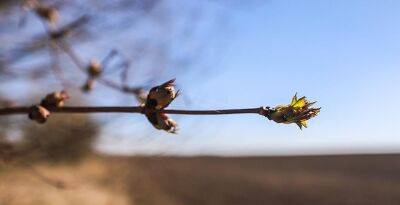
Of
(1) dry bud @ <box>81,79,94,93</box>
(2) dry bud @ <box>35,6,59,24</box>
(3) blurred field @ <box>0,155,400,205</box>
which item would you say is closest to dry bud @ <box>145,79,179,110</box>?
(1) dry bud @ <box>81,79,94,93</box>

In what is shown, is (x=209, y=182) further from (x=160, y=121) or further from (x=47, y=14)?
(x=160, y=121)

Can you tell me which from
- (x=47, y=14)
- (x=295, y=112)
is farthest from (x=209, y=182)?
(x=295, y=112)

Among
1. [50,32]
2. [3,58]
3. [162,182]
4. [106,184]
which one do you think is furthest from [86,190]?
[50,32]

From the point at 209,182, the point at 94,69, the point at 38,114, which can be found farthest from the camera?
the point at 209,182

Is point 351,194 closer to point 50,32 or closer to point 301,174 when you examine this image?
point 301,174

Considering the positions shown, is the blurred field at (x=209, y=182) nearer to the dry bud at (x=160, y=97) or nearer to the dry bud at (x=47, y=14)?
the dry bud at (x=47, y=14)

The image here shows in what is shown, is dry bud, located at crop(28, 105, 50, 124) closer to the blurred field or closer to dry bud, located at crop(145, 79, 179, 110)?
dry bud, located at crop(145, 79, 179, 110)

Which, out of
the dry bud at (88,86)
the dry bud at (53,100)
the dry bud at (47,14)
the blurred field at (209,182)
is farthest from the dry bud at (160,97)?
the blurred field at (209,182)
